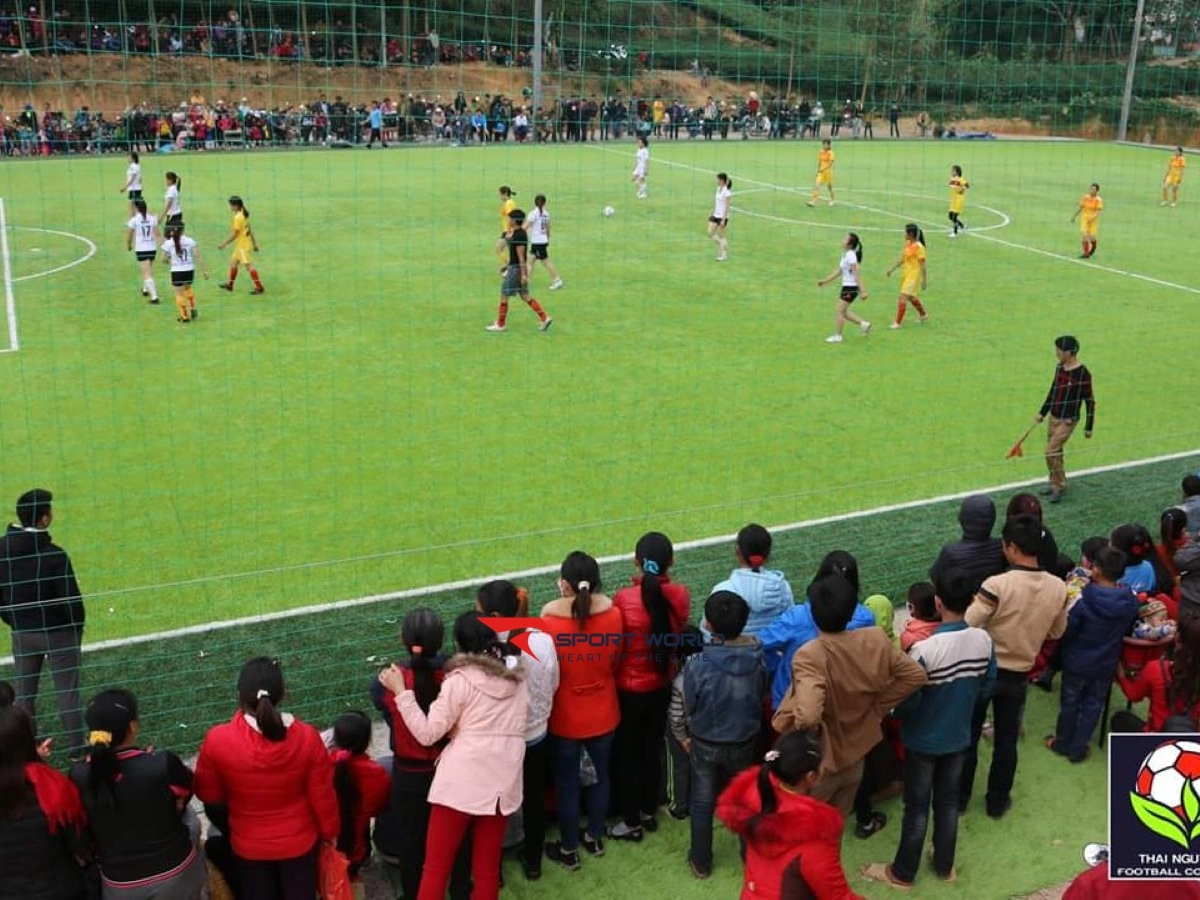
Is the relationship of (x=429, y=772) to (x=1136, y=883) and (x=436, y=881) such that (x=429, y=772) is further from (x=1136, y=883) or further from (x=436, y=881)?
(x=1136, y=883)

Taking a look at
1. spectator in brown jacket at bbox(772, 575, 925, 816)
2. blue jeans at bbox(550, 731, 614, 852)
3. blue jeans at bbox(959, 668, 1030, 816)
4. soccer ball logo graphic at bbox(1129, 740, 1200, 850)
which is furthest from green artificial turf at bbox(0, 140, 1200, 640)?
soccer ball logo graphic at bbox(1129, 740, 1200, 850)

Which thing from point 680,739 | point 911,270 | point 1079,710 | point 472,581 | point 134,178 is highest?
point 134,178

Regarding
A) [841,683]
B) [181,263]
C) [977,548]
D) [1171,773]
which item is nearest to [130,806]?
[841,683]

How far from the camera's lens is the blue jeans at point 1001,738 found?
5.78 metres

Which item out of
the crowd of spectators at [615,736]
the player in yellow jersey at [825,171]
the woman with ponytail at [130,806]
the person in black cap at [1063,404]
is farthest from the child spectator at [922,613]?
the player in yellow jersey at [825,171]

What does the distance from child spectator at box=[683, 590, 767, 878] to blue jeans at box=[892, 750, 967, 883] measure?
0.78m

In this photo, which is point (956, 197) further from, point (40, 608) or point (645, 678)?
point (40, 608)

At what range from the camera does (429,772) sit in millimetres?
4926

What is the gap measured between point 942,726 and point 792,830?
1343mm

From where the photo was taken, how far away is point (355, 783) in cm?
496

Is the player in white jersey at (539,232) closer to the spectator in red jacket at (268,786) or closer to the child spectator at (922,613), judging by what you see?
the child spectator at (922,613)

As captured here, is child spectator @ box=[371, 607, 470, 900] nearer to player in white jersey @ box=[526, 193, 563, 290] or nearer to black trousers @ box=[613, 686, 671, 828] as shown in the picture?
black trousers @ box=[613, 686, 671, 828]

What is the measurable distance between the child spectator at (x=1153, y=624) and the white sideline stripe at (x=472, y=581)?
367 centimetres

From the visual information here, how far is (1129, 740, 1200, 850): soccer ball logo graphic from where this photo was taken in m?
4.21
